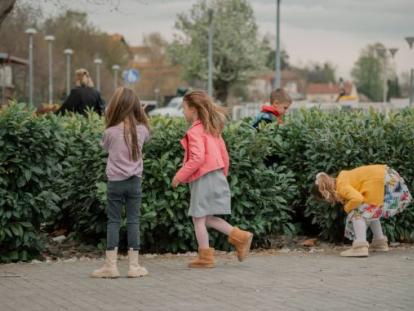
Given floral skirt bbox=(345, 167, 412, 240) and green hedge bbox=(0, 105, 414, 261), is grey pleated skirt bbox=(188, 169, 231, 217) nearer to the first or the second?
green hedge bbox=(0, 105, 414, 261)

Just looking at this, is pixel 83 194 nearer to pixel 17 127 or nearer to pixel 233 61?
pixel 17 127

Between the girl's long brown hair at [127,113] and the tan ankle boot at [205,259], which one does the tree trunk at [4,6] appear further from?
the tan ankle boot at [205,259]

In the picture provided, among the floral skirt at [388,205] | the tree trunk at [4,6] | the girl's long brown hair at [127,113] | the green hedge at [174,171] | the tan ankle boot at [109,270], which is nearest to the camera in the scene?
the tan ankle boot at [109,270]

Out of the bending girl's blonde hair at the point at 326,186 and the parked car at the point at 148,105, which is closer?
the parked car at the point at 148,105

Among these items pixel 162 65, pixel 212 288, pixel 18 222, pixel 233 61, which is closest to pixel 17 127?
pixel 18 222

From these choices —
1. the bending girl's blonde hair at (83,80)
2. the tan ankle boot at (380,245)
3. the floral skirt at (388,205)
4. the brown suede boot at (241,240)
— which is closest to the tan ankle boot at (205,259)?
the brown suede boot at (241,240)

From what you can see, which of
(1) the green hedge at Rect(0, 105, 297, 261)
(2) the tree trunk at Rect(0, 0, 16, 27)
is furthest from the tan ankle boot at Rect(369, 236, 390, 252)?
(2) the tree trunk at Rect(0, 0, 16, 27)

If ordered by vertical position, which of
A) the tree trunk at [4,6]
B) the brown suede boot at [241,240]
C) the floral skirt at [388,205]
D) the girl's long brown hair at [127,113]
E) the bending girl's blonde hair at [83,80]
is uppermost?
the tree trunk at [4,6]

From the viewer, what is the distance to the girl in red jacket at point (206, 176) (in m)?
9.09

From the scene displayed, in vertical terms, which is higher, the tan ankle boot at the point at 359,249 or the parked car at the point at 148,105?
the parked car at the point at 148,105

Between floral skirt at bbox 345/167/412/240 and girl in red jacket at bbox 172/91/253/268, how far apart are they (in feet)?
4.69

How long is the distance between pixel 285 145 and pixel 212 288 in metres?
3.59

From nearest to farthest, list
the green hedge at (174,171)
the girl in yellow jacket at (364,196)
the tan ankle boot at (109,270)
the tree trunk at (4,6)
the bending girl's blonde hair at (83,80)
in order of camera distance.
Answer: the tan ankle boot at (109,270) < the green hedge at (174,171) < the girl in yellow jacket at (364,196) < the bending girl's blonde hair at (83,80) < the tree trunk at (4,6)

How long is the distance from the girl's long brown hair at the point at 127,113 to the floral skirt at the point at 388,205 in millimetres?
2533
